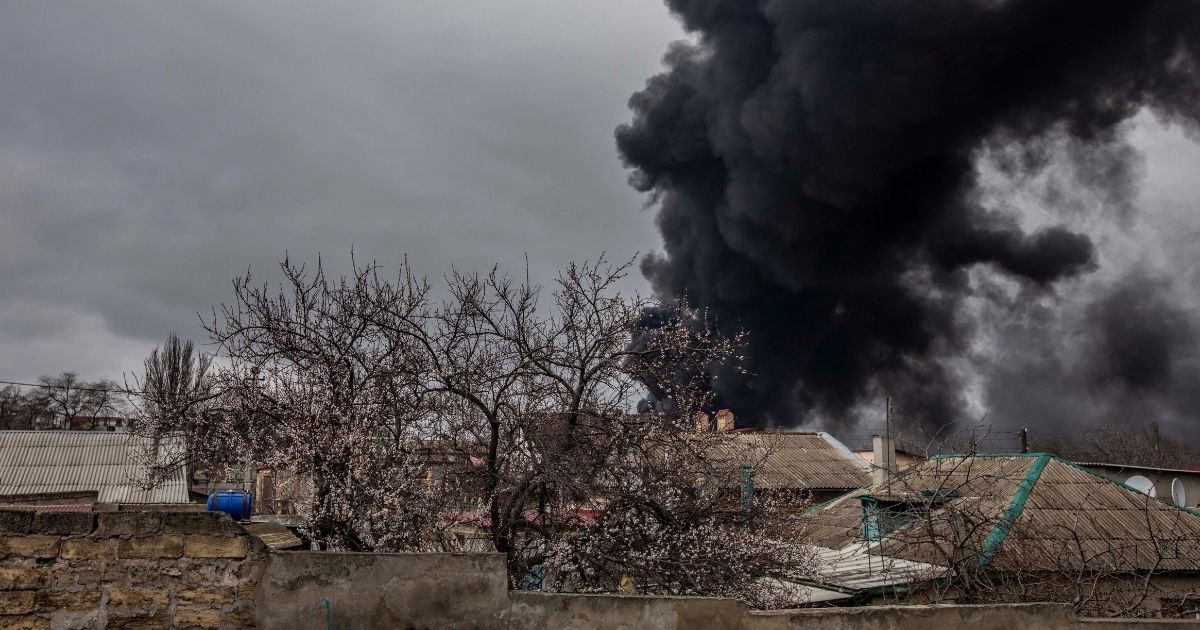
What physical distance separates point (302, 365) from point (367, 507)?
2250mm

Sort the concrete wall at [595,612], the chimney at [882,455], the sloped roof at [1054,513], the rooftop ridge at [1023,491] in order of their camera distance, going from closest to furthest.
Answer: the concrete wall at [595,612]
the sloped roof at [1054,513]
the rooftop ridge at [1023,491]
the chimney at [882,455]

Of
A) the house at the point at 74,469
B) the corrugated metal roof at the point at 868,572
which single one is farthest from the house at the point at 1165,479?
the house at the point at 74,469

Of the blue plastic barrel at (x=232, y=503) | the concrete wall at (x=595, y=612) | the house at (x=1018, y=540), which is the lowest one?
the house at (x=1018, y=540)

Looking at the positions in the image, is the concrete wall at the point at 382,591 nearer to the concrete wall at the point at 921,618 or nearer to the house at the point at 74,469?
the concrete wall at the point at 921,618

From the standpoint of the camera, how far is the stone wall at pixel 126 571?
4883 mm

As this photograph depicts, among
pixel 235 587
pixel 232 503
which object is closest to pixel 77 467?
pixel 232 503

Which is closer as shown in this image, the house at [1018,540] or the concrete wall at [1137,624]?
the concrete wall at [1137,624]

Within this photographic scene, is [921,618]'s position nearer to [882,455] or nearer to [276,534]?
[276,534]

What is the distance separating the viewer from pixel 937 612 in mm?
5527

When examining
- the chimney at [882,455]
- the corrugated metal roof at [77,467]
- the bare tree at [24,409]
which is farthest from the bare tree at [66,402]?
the chimney at [882,455]

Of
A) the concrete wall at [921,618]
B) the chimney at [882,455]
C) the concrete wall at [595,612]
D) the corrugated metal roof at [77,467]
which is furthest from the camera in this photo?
the corrugated metal roof at [77,467]

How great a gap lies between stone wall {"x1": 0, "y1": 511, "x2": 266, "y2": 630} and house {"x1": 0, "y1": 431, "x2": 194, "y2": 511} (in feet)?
64.4

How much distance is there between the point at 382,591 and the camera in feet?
16.3

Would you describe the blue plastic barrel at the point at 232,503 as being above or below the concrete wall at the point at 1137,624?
above
